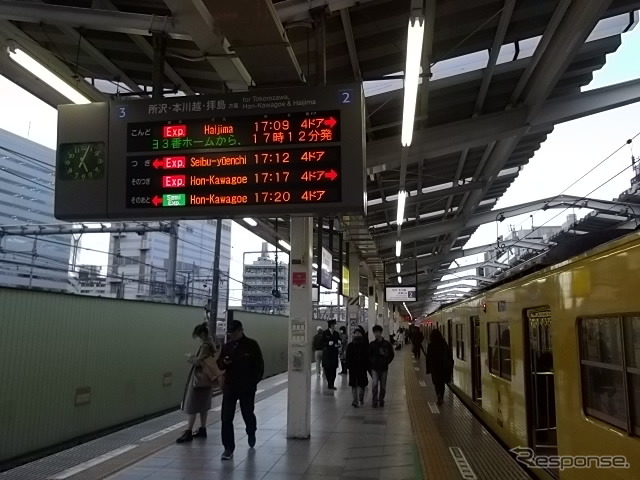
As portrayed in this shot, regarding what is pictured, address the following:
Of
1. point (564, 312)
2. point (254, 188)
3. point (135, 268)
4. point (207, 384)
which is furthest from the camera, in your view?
point (135, 268)

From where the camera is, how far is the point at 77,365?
7305 mm

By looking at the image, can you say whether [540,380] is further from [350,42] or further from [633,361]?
[350,42]

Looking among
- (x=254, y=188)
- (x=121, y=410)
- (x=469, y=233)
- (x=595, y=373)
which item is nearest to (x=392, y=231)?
(x=469, y=233)

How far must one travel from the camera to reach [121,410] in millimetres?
8266

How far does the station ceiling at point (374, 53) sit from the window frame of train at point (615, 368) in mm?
2850

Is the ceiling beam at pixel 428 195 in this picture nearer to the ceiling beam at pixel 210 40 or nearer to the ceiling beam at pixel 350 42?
the ceiling beam at pixel 350 42

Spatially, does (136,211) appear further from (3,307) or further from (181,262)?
(181,262)

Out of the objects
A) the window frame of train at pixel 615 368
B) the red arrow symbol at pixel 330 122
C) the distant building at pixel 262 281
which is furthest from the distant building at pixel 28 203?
the distant building at pixel 262 281

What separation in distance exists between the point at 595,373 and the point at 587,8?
432cm

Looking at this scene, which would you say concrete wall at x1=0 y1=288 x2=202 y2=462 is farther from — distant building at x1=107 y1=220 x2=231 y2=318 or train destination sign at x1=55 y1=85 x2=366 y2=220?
distant building at x1=107 y1=220 x2=231 y2=318

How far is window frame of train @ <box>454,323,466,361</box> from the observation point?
11614 mm

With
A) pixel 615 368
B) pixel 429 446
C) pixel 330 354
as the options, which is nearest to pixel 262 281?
pixel 330 354

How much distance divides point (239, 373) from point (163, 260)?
17.1m

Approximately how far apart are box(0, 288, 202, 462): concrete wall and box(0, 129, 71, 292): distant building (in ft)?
13.4
